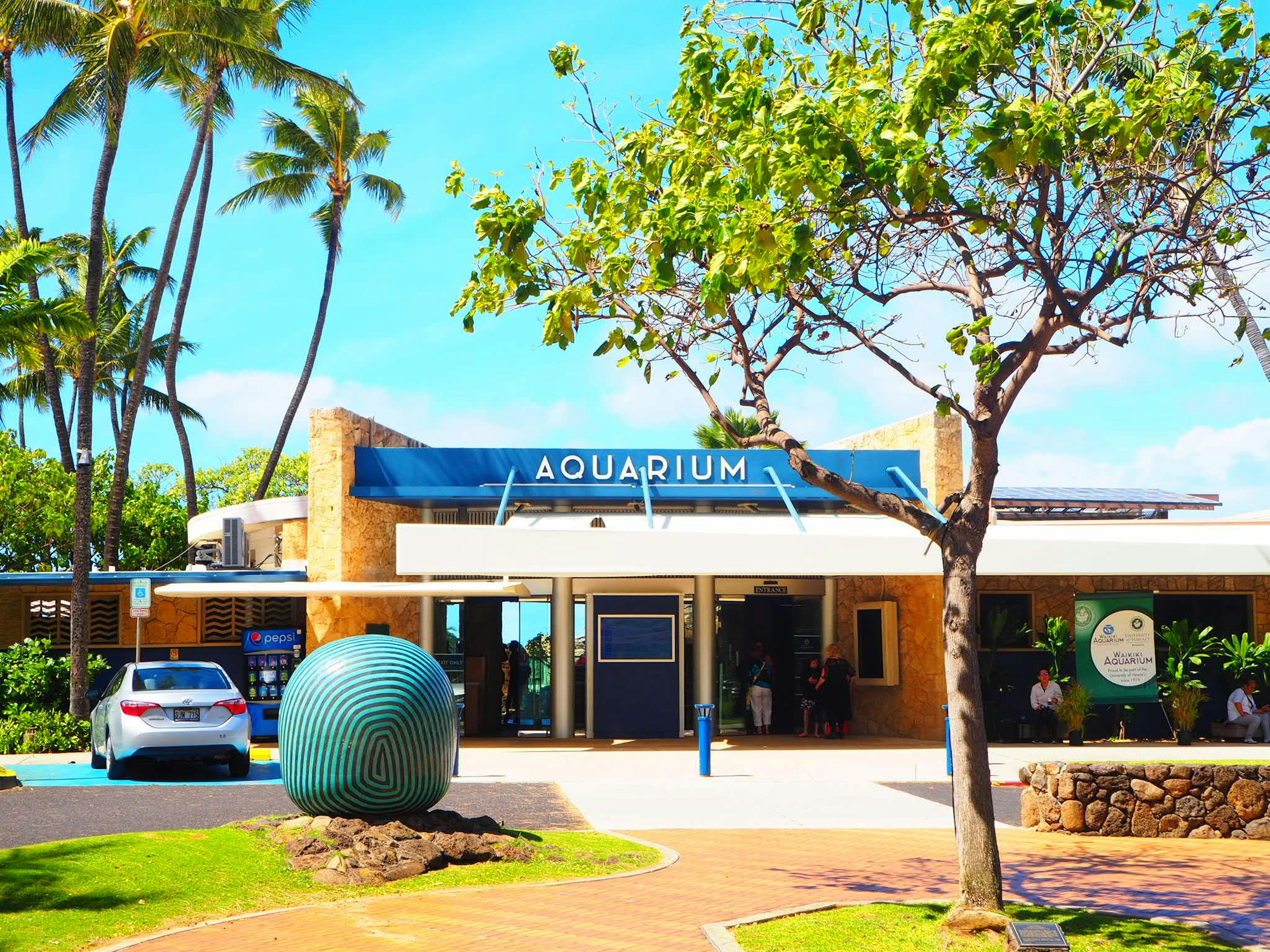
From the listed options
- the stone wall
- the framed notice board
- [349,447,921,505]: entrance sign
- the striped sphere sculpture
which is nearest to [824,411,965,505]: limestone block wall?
[349,447,921,505]: entrance sign

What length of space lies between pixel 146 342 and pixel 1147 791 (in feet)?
95.1

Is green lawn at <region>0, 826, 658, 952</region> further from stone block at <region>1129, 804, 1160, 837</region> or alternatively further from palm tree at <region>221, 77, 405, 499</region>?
palm tree at <region>221, 77, 405, 499</region>

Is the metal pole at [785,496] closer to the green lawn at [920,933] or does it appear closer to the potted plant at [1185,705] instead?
the potted plant at [1185,705]

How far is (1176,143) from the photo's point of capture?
9.63m

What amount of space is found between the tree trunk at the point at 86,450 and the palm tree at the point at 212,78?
214 centimetres

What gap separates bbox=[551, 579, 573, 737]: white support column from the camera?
2305cm

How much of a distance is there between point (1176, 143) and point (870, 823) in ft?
23.9

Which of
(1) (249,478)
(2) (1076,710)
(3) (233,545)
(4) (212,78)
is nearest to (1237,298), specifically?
(2) (1076,710)

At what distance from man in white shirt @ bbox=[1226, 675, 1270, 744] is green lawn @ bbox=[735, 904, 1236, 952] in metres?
14.5

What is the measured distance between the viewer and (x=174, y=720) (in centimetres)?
1667

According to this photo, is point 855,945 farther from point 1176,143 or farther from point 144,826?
point 144,826

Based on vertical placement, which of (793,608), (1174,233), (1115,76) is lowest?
(793,608)

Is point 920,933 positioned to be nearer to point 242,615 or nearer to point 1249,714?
point 1249,714

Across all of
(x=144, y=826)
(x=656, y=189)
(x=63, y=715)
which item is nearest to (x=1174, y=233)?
(x=656, y=189)
